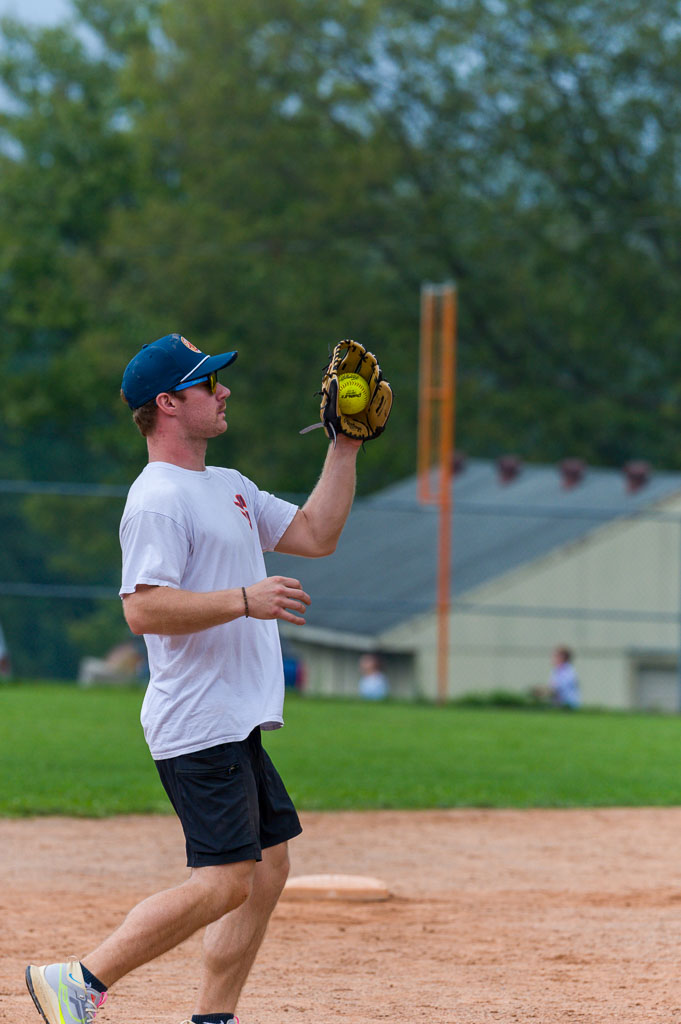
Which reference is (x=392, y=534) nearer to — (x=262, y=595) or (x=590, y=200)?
(x=590, y=200)

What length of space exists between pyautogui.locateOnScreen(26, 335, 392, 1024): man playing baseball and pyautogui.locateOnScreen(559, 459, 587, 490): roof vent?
85.6 ft

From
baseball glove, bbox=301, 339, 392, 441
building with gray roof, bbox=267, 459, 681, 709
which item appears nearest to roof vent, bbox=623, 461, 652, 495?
building with gray roof, bbox=267, 459, 681, 709

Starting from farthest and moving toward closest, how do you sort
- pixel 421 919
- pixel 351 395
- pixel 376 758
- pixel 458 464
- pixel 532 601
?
pixel 458 464, pixel 532 601, pixel 376 758, pixel 421 919, pixel 351 395

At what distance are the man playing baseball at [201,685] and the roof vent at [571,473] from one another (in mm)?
26086

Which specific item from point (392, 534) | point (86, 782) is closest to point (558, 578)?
point (392, 534)

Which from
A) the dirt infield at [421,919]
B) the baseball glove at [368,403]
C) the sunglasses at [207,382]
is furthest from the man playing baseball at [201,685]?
the dirt infield at [421,919]

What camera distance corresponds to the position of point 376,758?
37.4 ft

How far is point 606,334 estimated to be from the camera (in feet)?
113

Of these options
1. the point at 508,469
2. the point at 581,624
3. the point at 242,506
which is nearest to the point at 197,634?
the point at 242,506

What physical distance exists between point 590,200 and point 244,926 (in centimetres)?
3248

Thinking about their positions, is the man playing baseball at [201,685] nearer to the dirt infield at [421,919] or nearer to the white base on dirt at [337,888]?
the dirt infield at [421,919]

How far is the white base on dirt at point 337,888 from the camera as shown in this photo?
6.44m

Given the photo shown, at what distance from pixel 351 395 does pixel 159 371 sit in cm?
67

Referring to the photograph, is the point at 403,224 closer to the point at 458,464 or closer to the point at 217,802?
the point at 458,464
